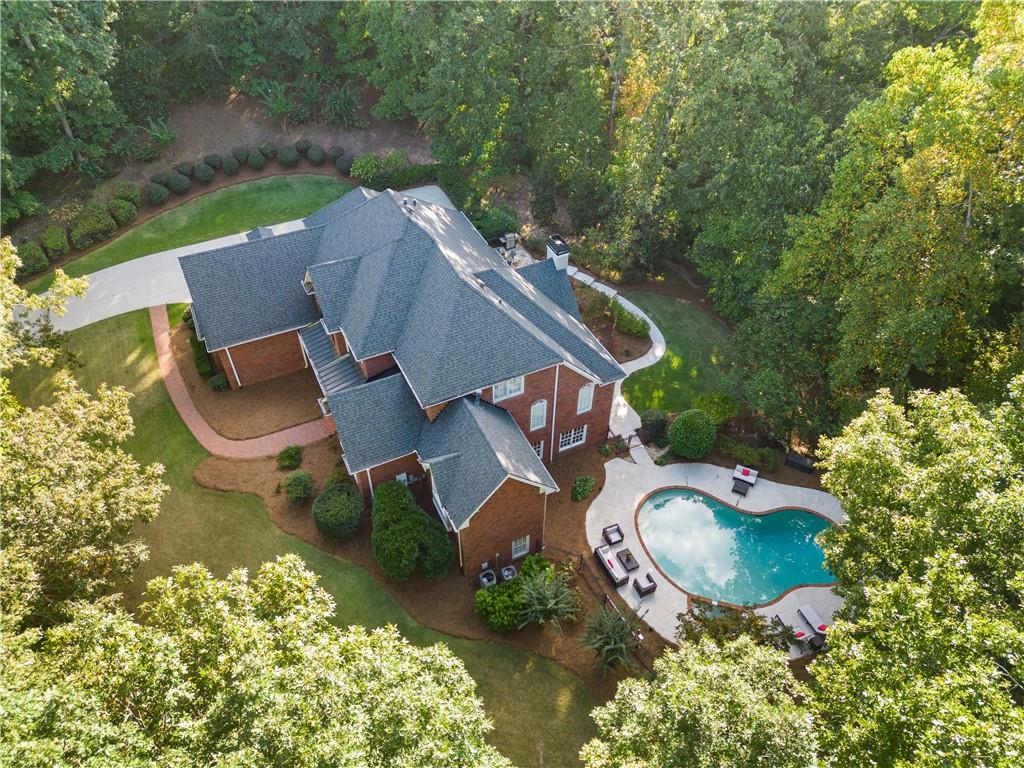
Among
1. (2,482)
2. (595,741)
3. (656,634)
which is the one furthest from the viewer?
(656,634)

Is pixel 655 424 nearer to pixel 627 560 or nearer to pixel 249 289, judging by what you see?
pixel 627 560

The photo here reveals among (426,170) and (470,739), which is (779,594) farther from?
(426,170)

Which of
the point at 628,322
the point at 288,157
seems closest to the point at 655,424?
the point at 628,322

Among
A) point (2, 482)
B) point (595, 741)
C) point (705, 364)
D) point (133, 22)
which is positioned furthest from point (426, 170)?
point (595, 741)

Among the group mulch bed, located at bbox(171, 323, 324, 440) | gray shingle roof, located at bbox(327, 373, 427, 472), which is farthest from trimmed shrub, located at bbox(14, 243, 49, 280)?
gray shingle roof, located at bbox(327, 373, 427, 472)

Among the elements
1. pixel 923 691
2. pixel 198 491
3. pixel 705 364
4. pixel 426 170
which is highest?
pixel 923 691

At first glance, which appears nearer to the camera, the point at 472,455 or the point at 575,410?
the point at 472,455

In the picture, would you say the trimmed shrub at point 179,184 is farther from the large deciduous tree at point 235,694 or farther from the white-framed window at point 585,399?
the large deciduous tree at point 235,694

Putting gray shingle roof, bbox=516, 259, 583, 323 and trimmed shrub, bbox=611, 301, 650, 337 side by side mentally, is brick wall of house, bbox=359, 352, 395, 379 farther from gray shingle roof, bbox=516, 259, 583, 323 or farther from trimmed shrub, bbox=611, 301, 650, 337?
trimmed shrub, bbox=611, 301, 650, 337
